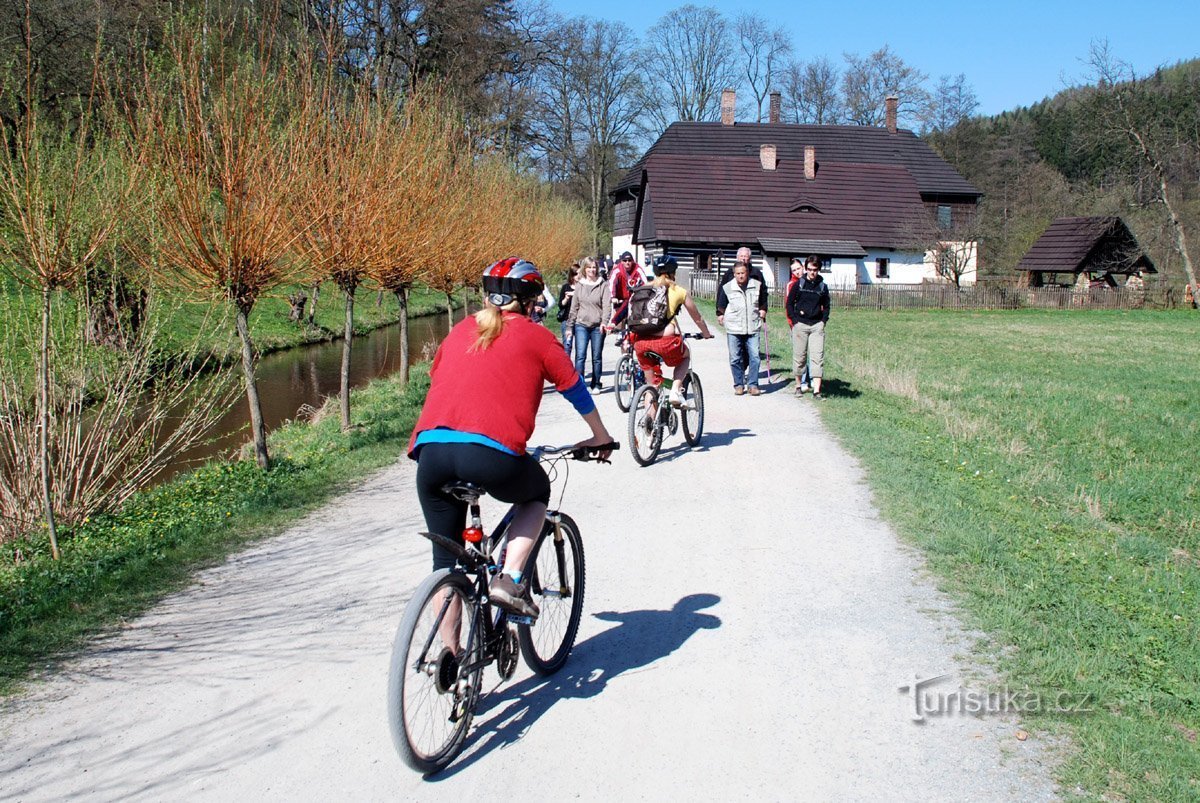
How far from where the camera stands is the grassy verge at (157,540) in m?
5.66

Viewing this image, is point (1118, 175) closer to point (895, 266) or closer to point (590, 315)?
point (895, 266)

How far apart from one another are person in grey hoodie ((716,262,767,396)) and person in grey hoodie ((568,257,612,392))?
1733mm

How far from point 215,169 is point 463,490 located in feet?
22.3

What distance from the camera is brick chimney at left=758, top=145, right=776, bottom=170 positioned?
5988 cm

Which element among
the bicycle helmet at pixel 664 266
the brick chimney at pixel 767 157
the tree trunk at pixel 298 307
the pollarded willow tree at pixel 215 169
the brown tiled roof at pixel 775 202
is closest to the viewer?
the pollarded willow tree at pixel 215 169

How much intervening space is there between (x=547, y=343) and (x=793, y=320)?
10.0 m

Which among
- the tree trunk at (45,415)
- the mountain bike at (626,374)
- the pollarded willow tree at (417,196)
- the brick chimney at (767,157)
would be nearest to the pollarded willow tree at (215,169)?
the tree trunk at (45,415)

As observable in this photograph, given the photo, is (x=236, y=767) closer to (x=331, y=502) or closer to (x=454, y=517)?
(x=454, y=517)

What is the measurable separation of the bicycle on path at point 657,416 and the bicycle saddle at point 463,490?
18.4 ft

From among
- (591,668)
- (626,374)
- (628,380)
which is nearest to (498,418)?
(591,668)

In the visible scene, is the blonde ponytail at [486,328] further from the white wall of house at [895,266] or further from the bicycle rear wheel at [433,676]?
the white wall of house at [895,266]

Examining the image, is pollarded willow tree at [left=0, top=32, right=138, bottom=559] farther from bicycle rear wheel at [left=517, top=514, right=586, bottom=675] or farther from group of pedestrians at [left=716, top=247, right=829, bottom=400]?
Result: group of pedestrians at [left=716, top=247, right=829, bottom=400]

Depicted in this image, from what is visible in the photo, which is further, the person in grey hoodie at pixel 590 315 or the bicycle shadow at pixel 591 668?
the person in grey hoodie at pixel 590 315

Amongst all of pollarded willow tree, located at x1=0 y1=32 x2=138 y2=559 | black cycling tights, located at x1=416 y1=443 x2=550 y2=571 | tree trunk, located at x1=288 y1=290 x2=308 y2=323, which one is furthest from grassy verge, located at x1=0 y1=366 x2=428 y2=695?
tree trunk, located at x1=288 y1=290 x2=308 y2=323
